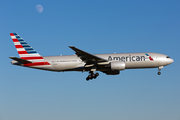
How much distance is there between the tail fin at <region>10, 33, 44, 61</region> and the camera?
40.2 m

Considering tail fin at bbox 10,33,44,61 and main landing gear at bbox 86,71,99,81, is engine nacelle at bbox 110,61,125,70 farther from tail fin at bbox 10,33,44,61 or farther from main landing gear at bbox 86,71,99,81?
tail fin at bbox 10,33,44,61

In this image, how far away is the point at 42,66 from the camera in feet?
129

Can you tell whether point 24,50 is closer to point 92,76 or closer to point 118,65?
point 92,76

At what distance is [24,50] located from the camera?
134 feet

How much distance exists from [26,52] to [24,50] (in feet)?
1.64

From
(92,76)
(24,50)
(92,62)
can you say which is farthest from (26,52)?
(92,76)

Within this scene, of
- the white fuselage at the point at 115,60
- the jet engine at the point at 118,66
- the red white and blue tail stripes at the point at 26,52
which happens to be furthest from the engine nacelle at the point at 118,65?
the red white and blue tail stripes at the point at 26,52

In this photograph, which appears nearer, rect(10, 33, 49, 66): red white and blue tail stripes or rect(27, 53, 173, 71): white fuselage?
rect(27, 53, 173, 71): white fuselage

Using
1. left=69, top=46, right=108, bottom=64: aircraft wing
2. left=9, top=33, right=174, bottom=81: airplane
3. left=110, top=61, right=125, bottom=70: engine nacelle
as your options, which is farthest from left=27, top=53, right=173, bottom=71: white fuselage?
left=110, top=61, right=125, bottom=70: engine nacelle

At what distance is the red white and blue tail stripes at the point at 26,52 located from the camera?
3958 cm

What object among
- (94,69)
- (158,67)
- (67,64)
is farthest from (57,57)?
(158,67)

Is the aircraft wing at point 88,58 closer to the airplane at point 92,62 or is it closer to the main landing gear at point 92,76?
the airplane at point 92,62

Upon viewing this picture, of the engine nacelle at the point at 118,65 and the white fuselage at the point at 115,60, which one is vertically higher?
the white fuselage at the point at 115,60

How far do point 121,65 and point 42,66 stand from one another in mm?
11957
